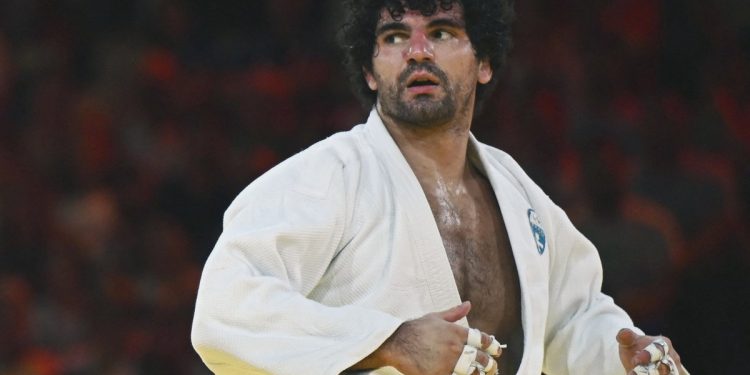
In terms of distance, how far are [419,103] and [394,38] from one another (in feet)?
0.67

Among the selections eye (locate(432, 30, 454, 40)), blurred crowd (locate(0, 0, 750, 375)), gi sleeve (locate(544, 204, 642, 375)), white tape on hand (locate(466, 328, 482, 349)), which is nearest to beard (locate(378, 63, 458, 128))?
eye (locate(432, 30, 454, 40))

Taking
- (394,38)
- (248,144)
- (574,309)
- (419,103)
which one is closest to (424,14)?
(394,38)

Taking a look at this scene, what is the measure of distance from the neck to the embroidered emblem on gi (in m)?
0.23

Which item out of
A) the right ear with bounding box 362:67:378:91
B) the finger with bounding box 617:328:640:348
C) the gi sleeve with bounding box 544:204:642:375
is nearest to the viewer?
the finger with bounding box 617:328:640:348

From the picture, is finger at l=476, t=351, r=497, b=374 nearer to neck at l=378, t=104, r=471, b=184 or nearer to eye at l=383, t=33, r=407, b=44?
neck at l=378, t=104, r=471, b=184

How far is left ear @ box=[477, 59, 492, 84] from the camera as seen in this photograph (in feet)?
11.4

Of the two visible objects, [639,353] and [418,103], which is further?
[418,103]

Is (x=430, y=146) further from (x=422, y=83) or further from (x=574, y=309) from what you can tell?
(x=574, y=309)

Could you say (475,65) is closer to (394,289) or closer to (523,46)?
(394,289)

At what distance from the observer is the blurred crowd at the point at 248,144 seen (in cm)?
512

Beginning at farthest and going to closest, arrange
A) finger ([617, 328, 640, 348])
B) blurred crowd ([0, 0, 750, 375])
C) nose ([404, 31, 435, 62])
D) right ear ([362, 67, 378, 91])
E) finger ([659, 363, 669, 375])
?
blurred crowd ([0, 0, 750, 375]) < right ear ([362, 67, 378, 91]) < nose ([404, 31, 435, 62]) < finger ([617, 328, 640, 348]) < finger ([659, 363, 669, 375])

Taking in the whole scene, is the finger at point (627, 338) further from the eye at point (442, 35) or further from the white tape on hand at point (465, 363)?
the eye at point (442, 35)

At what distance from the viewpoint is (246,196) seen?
2.82 metres

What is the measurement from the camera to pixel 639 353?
2.85m
